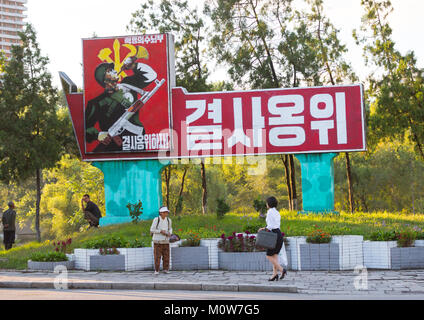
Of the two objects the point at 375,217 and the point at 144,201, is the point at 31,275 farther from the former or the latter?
the point at 375,217

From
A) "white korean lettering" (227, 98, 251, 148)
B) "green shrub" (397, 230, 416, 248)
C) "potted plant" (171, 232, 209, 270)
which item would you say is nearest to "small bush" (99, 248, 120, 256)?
"potted plant" (171, 232, 209, 270)

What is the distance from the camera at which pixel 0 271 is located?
1647 centimetres

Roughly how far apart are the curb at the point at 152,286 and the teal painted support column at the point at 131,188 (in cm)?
1010

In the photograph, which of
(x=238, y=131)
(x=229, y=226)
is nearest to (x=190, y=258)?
(x=229, y=226)

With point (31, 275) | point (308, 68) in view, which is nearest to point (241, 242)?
point (31, 275)

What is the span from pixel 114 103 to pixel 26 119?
498cm

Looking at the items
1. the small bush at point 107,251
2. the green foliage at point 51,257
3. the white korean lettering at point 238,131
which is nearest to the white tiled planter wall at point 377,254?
the small bush at point 107,251

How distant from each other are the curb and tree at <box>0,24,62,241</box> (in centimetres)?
1262

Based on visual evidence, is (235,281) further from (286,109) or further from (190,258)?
(286,109)

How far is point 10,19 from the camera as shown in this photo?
6467 inches

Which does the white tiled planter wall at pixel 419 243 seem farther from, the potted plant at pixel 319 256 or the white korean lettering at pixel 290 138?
the white korean lettering at pixel 290 138

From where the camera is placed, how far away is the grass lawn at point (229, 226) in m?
18.4

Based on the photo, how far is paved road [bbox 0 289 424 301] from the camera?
10.7 metres

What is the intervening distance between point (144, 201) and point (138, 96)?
445 cm
